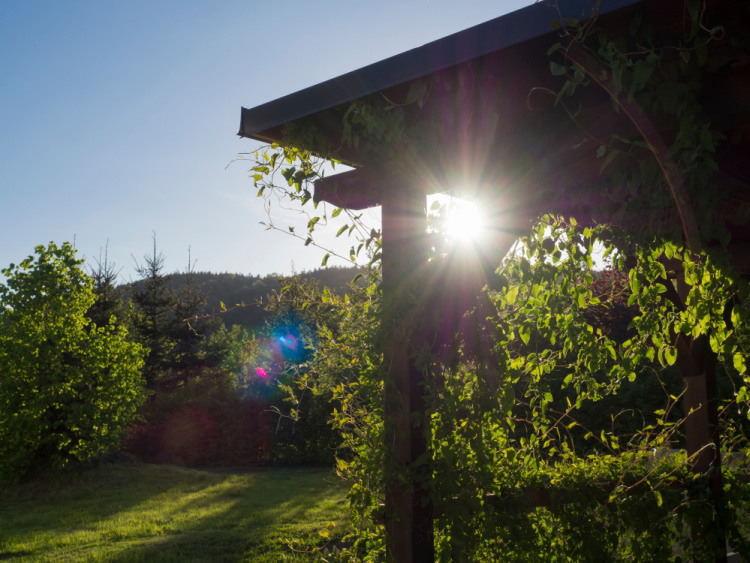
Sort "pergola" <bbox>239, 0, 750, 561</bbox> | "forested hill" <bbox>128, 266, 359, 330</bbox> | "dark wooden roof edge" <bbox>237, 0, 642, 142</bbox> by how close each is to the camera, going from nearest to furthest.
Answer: "dark wooden roof edge" <bbox>237, 0, 642, 142</bbox> < "pergola" <bbox>239, 0, 750, 561</bbox> < "forested hill" <bbox>128, 266, 359, 330</bbox>

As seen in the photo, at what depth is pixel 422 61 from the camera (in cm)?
225

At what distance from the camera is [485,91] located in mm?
2309

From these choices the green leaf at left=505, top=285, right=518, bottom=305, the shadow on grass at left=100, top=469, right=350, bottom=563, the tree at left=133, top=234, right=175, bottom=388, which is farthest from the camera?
the tree at left=133, top=234, right=175, bottom=388

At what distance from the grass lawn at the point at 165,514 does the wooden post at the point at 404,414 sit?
183cm

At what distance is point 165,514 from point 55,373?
15.8ft

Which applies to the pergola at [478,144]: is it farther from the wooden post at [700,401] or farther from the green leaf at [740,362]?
the wooden post at [700,401]

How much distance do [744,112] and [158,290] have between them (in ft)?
67.2

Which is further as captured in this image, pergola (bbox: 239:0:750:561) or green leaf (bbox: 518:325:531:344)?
green leaf (bbox: 518:325:531:344)

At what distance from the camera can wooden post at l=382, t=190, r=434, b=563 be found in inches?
95.6

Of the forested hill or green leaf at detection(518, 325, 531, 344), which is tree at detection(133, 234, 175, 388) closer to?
green leaf at detection(518, 325, 531, 344)

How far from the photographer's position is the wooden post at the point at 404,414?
243 cm

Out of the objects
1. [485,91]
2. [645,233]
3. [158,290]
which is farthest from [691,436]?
[158,290]

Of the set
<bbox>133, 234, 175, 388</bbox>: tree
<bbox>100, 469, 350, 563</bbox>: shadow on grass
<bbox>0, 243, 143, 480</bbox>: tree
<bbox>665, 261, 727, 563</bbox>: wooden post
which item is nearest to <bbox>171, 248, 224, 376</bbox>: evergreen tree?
<bbox>133, 234, 175, 388</bbox>: tree

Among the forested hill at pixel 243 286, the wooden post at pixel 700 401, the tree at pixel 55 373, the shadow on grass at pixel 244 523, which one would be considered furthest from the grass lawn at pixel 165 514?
the forested hill at pixel 243 286
